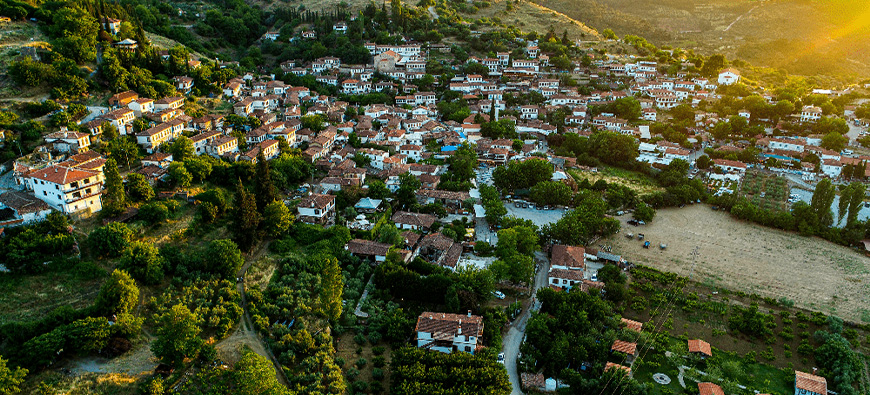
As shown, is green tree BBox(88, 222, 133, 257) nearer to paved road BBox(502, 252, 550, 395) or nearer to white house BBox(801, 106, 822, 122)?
paved road BBox(502, 252, 550, 395)

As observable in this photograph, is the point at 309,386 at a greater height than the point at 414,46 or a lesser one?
lesser

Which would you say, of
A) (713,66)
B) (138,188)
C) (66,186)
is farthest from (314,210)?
(713,66)

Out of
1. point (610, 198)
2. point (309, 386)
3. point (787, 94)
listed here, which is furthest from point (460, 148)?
point (787, 94)

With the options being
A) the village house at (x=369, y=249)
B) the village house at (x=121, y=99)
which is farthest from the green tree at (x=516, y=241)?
the village house at (x=121, y=99)

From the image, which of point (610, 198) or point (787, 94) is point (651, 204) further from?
point (787, 94)

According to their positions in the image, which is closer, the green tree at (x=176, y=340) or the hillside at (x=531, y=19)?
the green tree at (x=176, y=340)

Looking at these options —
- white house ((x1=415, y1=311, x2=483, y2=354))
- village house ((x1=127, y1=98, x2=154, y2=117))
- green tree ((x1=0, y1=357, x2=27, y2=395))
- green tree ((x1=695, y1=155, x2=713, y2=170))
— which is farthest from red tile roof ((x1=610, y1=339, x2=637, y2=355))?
village house ((x1=127, y1=98, x2=154, y2=117))

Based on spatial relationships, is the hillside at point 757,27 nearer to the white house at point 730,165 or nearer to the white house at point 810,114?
the white house at point 810,114
